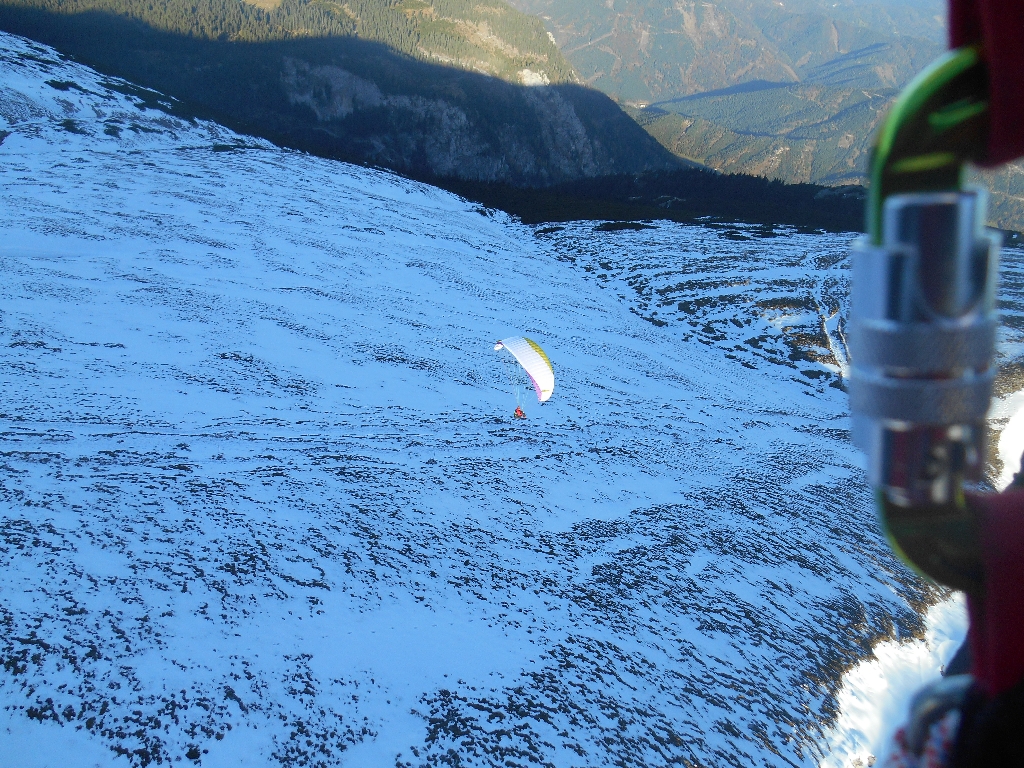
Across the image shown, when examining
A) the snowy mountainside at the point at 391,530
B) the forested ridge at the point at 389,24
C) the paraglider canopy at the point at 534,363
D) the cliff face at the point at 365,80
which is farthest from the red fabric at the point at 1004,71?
the forested ridge at the point at 389,24

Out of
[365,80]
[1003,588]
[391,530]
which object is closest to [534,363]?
[391,530]

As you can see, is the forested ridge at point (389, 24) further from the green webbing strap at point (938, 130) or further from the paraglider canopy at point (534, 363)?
the green webbing strap at point (938, 130)

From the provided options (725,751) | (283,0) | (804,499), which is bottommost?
(725,751)

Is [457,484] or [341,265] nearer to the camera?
[457,484]

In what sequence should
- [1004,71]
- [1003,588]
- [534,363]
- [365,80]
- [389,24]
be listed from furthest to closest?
[389,24]
[365,80]
[534,363]
[1003,588]
[1004,71]

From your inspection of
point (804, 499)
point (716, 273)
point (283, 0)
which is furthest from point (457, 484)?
point (283, 0)

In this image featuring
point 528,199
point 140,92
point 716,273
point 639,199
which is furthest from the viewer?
point 639,199

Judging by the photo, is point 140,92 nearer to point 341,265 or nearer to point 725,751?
point 341,265

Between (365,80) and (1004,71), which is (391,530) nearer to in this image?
(1004,71)
